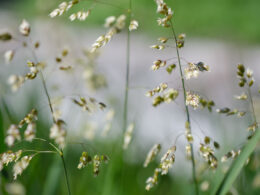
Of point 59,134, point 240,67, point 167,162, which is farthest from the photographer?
point 240,67

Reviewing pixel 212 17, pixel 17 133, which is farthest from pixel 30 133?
pixel 212 17

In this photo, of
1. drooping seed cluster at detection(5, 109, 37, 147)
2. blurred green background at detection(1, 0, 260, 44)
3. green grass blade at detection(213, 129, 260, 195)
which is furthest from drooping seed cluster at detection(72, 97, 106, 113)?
blurred green background at detection(1, 0, 260, 44)

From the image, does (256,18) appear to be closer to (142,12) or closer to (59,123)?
(142,12)

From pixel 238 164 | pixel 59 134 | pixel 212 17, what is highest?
pixel 59 134

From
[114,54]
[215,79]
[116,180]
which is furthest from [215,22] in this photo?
[116,180]

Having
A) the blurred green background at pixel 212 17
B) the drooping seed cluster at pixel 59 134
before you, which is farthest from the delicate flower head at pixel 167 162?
the blurred green background at pixel 212 17

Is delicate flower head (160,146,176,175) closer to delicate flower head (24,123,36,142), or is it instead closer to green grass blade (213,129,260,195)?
green grass blade (213,129,260,195)

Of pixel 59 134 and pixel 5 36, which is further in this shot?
pixel 5 36

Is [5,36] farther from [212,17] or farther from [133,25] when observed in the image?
[212,17]
